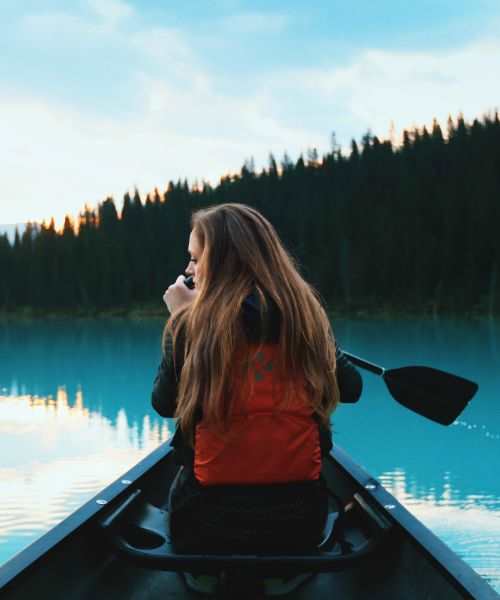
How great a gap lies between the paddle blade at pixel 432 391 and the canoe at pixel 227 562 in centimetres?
40

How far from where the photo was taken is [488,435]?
31.7 ft

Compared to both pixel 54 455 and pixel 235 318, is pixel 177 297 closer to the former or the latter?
pixel 235 318

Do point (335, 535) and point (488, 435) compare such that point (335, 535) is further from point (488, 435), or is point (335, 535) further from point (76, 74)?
point (76, 74)

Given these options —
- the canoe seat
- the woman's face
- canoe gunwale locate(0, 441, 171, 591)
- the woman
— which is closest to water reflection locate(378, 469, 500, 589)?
the canoe seat

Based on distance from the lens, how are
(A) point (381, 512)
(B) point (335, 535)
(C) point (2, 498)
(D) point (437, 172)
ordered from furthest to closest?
(D) point (437, 172) < (C) point (2, 498) < (A) point (381, 512) < (B) point (335, 535)

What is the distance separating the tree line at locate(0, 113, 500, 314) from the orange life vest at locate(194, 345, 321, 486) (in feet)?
152

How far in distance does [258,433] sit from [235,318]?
1.08ft

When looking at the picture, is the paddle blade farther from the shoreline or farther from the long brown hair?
the shoreline

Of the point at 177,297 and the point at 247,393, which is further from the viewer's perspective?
the point at 177,297

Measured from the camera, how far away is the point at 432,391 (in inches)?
126

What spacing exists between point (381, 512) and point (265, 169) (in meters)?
73.9

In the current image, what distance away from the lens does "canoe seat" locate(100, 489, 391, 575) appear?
2062mm

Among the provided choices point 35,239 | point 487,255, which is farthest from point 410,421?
point 35,239

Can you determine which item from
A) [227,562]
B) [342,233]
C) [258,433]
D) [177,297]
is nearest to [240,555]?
[227,562]
